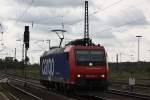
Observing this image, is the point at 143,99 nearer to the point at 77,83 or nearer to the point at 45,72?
the point at 77,83

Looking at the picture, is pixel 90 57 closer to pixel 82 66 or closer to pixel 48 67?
pixel 82 66

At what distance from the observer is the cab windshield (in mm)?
31062

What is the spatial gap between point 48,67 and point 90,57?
8402 millimetres

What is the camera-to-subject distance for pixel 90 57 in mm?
31359

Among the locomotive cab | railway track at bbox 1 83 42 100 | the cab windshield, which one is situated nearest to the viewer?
railway track at bbox 1 83 42 100

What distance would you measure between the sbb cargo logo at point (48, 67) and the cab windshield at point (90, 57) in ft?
18.0

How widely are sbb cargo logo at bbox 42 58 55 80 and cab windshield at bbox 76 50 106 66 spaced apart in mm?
5476

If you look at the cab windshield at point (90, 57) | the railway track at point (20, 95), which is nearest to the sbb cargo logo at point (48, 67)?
the railway track at point (20, 95)

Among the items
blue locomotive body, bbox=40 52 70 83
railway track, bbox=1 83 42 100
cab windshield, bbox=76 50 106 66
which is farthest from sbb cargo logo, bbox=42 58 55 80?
cab windshield, bbox=76 50 106 66

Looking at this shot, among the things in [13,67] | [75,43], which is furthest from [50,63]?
[13,67]

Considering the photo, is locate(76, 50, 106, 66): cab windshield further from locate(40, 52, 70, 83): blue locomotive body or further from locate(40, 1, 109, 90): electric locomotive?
locate(40, 52, 70, 83): blue locomotive body

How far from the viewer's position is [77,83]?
29922 mm

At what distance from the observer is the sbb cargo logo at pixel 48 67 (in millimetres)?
37019

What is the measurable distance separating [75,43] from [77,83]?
12.4 ft
